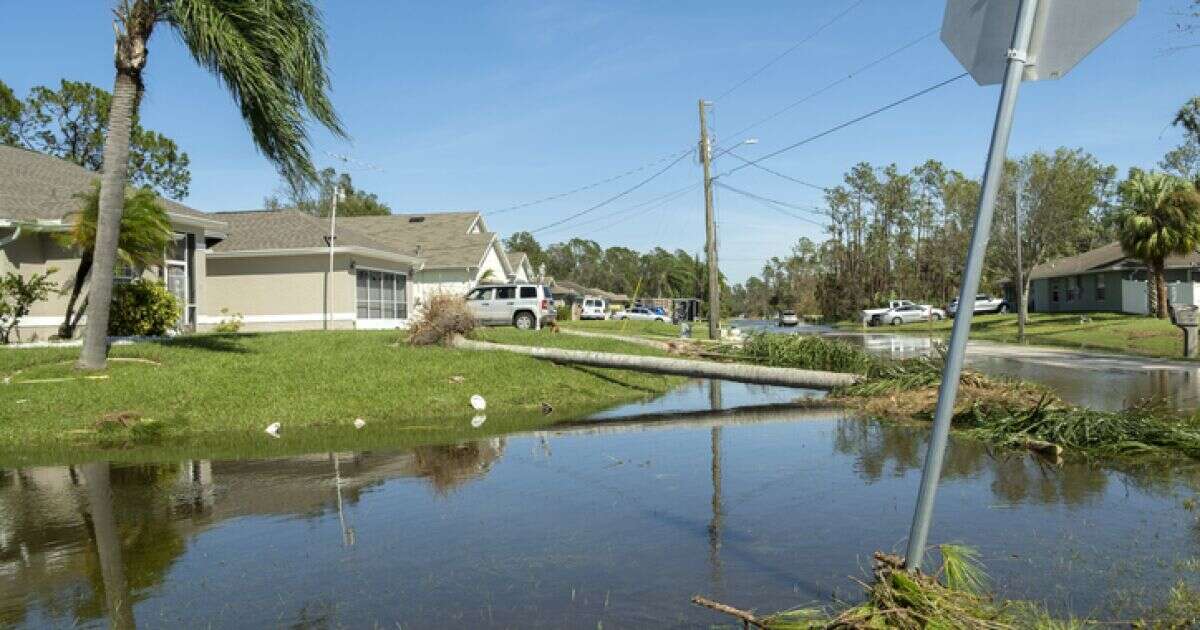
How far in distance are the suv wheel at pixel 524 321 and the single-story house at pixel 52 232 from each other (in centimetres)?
1075

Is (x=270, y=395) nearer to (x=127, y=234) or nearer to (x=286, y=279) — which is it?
(x=127, y=234)

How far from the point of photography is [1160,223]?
42.5m

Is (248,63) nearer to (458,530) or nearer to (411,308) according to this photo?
(458,530)

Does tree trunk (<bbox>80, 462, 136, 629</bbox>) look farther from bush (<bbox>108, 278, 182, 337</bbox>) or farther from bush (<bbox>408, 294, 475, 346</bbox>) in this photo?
bush (<bbox>108, 278, 182, 337</bbox>)

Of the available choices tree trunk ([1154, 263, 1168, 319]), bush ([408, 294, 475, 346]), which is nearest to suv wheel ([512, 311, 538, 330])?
bush ([408, 294, 475, 346])

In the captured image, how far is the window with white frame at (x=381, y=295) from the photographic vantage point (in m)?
33.8

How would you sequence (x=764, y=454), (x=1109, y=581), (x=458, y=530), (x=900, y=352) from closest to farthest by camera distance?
(x=1109, y=581) → (x=458, y=530) → (x=764, y=454) → (x=900, y=352)

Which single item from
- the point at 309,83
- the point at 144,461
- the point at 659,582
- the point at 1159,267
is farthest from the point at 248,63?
the point at 1159,267

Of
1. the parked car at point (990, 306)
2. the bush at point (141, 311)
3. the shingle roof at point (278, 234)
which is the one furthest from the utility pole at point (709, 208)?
the parked car at point (990, 306)

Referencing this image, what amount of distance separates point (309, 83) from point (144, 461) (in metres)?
8.62

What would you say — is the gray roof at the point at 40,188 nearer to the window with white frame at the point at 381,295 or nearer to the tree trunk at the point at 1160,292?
the window with white frame at the point at 381,295

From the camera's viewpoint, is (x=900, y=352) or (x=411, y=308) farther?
(x=411, y=308)

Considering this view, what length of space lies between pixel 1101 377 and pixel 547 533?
17730 mm

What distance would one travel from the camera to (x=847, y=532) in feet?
22.4
